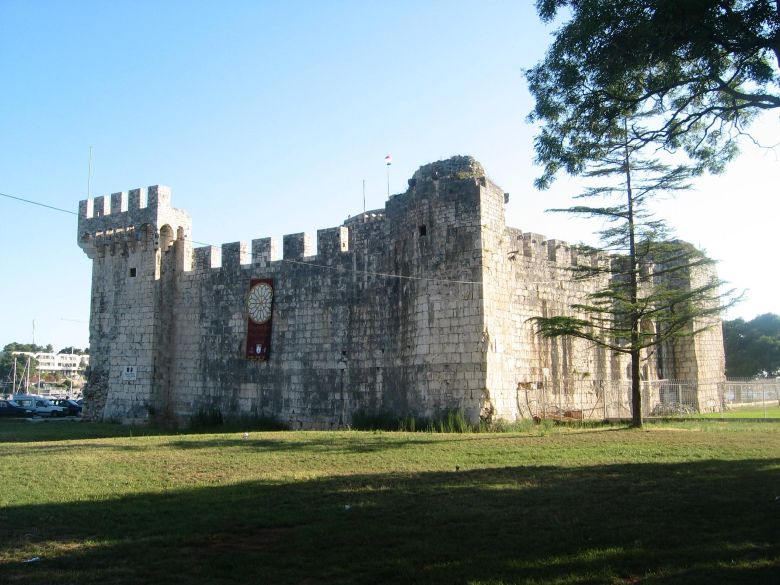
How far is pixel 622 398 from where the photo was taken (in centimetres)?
2544

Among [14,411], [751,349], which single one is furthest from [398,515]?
[751,349]

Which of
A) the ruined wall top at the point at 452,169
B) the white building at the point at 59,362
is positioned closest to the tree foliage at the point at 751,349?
the ruined wall top at the point at 452,169

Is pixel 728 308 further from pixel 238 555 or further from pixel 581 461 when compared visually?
pixel 238 555

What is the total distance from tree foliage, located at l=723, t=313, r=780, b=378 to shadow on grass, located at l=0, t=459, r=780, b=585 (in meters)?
51.8

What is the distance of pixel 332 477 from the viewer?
35.2 feet

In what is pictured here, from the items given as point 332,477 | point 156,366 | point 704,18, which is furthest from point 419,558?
point 156,366

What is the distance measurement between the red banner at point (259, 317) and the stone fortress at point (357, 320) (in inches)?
2.0

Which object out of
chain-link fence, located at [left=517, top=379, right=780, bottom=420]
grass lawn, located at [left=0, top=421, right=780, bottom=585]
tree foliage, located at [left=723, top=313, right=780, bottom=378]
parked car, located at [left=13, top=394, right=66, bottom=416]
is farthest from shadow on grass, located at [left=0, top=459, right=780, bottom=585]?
tree foliage, located at [left=723, top=313, right=780, bottom=378]

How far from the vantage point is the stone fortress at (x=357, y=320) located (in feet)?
62.4

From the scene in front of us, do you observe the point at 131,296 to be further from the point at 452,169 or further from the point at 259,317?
the point at 452,169

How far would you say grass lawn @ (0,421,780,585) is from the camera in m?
6.02

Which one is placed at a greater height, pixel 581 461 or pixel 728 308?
pixel 728 308

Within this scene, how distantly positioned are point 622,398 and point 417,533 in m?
20.1

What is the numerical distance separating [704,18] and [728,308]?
1088 centimetres
